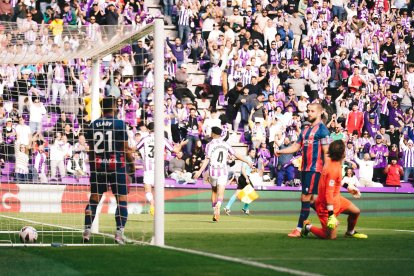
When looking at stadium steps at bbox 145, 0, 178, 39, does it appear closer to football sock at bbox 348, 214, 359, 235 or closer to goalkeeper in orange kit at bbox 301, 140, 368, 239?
football sock at bbox 348, 214, 359, 235

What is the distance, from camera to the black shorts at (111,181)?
15.5 metres

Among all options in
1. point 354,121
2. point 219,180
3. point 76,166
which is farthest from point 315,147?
point 354,121

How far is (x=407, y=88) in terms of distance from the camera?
3575 centimetres

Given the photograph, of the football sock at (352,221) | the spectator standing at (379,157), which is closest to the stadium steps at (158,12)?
the spectator standing at (379,157)

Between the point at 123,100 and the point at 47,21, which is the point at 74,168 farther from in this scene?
the point at 47,21

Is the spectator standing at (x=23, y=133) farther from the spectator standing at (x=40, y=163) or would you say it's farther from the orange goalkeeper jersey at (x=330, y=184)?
the orange goalkeeper jersey at (x=330, y=184)

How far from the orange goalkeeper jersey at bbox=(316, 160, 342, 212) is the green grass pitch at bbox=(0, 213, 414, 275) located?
0.60 metres

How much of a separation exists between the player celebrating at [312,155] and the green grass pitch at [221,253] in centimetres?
59

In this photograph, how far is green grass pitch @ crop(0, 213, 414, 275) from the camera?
11.4 m

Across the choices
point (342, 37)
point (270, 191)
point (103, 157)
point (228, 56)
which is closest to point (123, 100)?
point (270, 191)

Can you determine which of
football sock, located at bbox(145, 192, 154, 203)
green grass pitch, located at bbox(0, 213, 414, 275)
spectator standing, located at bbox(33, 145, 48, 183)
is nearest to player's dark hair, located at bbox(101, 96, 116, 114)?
green grass pitch, located at bbox(0, 213, 414, 275)

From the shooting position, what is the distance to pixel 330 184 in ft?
52.2

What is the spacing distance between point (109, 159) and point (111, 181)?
32 cm

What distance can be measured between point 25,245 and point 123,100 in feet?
38.0
